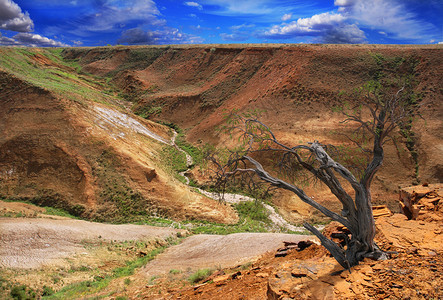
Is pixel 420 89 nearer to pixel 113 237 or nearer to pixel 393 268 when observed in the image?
pixel 393 268

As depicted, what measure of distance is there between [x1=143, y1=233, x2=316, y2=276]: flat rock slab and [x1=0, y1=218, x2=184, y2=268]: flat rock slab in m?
2.73

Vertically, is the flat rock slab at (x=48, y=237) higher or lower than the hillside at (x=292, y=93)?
A: lower

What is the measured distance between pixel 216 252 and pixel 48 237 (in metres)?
8.57

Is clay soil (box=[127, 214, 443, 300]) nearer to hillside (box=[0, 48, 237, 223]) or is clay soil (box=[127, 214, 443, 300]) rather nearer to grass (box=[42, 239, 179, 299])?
grass (box=[42, 239, 179, 299])

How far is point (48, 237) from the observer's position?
1366 centimetres

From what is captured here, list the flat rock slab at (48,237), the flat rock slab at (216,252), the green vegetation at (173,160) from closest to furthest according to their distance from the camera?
the flat rock slab at (216,252), the flat rock slab at (48,237), the green vegetation at (173,160)

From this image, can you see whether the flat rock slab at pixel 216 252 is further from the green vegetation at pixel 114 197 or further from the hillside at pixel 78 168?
the green vegetation at pixel 114 197

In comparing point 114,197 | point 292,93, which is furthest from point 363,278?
point 292,93

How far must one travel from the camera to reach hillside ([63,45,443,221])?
2464cm

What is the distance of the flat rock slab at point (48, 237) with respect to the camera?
12002 mm

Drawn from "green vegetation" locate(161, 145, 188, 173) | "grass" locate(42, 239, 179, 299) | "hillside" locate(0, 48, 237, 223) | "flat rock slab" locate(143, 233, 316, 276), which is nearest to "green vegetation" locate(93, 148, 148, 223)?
"hillside" locate(0, 48, 237, 223)

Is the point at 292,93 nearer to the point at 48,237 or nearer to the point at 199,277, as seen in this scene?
the point at 199,277

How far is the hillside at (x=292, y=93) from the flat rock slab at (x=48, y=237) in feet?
41.4

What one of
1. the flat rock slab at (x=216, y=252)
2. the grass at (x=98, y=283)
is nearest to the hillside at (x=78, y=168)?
the flat rock slab at (x=216, y=252)
